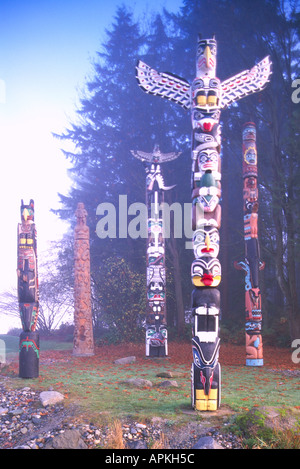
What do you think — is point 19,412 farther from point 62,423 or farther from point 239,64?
point 239,64

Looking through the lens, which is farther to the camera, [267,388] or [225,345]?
[225,345]

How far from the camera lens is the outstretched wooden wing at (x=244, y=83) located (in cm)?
902

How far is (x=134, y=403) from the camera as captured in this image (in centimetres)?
800

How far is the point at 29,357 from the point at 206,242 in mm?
5591

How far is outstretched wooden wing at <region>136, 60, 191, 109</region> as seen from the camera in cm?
898

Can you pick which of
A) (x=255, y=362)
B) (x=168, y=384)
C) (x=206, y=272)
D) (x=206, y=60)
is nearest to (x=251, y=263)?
(x=255, y=362)

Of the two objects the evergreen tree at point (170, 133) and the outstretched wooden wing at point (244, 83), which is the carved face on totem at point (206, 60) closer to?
the outstretched wooden wing at point (244, 83)

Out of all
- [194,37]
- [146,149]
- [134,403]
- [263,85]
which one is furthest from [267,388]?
[194,37]

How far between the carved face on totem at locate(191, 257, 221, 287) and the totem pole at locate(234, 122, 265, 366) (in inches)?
252

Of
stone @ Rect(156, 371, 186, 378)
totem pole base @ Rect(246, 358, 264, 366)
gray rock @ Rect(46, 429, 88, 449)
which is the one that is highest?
gray rock @ Rect(46, 429, 88, 449)

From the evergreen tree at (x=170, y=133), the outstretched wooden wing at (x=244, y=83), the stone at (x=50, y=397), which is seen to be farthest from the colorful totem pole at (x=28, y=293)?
the evergreen tree at (x=170, y=133)

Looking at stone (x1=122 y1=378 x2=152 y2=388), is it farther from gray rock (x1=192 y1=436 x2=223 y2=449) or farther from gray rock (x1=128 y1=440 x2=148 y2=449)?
gray rock (x1=192 y1=436 x2=223 y2=449)

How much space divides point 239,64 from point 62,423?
16.9 metres

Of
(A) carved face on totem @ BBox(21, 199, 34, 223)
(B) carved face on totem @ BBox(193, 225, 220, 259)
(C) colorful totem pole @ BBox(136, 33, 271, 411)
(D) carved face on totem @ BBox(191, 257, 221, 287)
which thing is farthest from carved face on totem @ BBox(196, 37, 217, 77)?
(A) carved face on totem @ BBox(21, 199, 34, 223)
